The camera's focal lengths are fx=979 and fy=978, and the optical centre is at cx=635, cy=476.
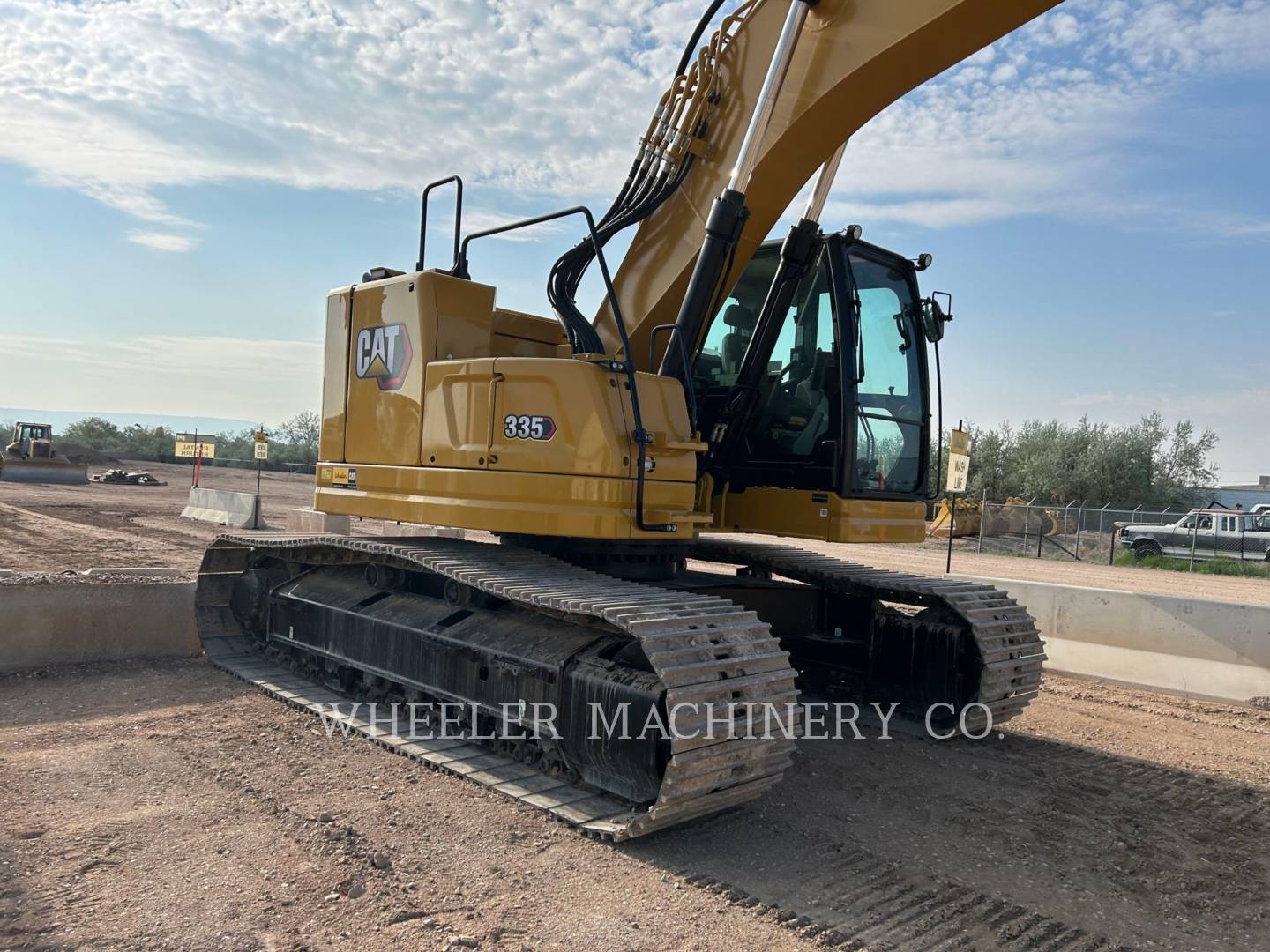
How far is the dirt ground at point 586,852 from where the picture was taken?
347cm

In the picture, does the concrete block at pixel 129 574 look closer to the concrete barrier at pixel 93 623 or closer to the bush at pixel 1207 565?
the concrete barrier at pixel 93 623

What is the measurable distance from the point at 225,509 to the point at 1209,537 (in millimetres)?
22457

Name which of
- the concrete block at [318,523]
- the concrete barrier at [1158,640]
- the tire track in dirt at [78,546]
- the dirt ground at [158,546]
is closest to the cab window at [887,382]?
A: the concrete barrier at [1158,640]

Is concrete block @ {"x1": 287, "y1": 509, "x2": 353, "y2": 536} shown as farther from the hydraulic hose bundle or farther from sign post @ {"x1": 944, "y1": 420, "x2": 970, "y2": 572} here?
Answer: the hydraulic hose bundle

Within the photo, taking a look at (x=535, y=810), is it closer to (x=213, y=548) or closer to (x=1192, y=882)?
(x=1192, y=882)

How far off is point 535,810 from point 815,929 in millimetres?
1582

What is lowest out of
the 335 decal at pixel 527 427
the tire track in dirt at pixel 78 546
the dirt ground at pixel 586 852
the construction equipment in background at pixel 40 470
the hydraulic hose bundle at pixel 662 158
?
the dirt ground at pixel 586 852

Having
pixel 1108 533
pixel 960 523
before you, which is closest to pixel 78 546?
pixel 960 523

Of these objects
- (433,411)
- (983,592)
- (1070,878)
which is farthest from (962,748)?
(433,411)

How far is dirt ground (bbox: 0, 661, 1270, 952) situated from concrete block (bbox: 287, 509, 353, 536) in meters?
8.92

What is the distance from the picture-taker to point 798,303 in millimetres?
6113

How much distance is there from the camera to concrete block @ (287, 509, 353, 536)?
14977 millimetres

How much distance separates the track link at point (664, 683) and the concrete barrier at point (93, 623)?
79.9 inches

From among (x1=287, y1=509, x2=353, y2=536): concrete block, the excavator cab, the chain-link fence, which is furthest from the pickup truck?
the excavator cab
